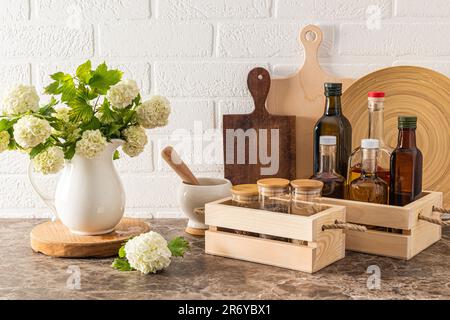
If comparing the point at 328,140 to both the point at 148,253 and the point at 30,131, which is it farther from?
the point at 30,131

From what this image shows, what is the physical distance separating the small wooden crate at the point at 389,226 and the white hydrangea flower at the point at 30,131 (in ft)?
2.06

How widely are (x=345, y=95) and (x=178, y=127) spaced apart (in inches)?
18.5

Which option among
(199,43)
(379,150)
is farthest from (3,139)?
(379,150)

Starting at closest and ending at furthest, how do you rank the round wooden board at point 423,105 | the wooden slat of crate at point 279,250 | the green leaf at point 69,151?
1. the wooden slat of crate at point 279,250
2. the green leaf at point 69,151
3. the round wooden board at point 423,105

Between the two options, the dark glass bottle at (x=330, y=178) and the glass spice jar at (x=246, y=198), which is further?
the dark glass bottle at (x=330, y=178)

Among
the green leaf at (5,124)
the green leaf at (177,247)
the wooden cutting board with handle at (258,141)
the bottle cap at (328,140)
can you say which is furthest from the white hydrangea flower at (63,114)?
the bottle cap at (328,140)

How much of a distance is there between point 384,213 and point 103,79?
26.5 inches

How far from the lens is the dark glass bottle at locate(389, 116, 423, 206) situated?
1.48 metres

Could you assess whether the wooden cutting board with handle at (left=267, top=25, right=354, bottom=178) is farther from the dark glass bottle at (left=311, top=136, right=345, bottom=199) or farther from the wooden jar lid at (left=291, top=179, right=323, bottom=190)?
the wooden jar lid at (left=291, top=179, right=323, bottom=190)

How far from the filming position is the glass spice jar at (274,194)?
1.42 meters

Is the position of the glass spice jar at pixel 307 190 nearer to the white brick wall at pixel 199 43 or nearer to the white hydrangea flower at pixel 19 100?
the white brick wall at pixel 199 43

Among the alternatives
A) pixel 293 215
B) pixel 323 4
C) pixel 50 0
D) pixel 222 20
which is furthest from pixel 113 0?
pixel 293 215

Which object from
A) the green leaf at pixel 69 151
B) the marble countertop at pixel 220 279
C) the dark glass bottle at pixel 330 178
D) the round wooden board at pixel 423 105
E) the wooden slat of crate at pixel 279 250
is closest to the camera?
the marble countertop at pixel 220 279

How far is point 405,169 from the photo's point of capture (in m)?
1.50
